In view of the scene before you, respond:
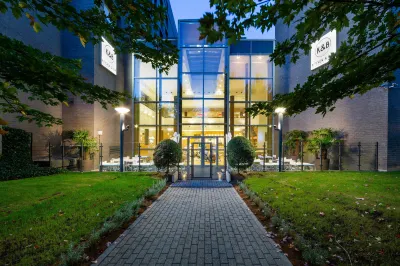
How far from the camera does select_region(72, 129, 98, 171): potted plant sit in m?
14.1

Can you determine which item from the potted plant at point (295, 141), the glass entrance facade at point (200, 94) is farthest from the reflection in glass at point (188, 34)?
the potted plant at point (295, 141)

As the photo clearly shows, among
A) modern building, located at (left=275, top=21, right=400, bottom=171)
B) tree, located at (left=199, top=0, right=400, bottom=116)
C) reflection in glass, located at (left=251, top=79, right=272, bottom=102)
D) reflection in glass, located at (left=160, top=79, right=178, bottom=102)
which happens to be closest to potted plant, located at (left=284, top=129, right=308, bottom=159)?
modern building, located at (left=275, top=21, right=400, bottom=171)

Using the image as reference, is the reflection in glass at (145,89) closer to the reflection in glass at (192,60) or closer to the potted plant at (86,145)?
the reflection in glass at (192,60)

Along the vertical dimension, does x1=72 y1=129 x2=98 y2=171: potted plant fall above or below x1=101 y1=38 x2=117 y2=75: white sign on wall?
below

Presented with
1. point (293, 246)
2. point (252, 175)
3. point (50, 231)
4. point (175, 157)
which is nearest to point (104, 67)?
point (175, 157)

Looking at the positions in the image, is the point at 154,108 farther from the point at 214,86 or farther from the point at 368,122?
the point at 368,122

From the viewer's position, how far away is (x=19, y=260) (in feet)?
10.4

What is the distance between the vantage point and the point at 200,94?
728 inches

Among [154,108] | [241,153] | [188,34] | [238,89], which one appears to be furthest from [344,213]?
[188,34]

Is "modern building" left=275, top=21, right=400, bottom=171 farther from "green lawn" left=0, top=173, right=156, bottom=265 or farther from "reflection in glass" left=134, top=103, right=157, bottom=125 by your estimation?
"reflection in glass" left=134, top=103, right=157, bottom=125

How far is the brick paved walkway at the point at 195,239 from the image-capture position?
11.1 ft

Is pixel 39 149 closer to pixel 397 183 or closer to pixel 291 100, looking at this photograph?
pixel 291 100

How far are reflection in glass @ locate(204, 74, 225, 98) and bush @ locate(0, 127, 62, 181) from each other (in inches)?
492

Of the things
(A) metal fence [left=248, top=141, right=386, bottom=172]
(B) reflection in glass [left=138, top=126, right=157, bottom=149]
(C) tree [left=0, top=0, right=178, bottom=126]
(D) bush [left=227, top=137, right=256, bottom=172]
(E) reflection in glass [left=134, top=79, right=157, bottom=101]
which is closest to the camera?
(C) tree [left=0, top=0, right=178, bottom=126]
